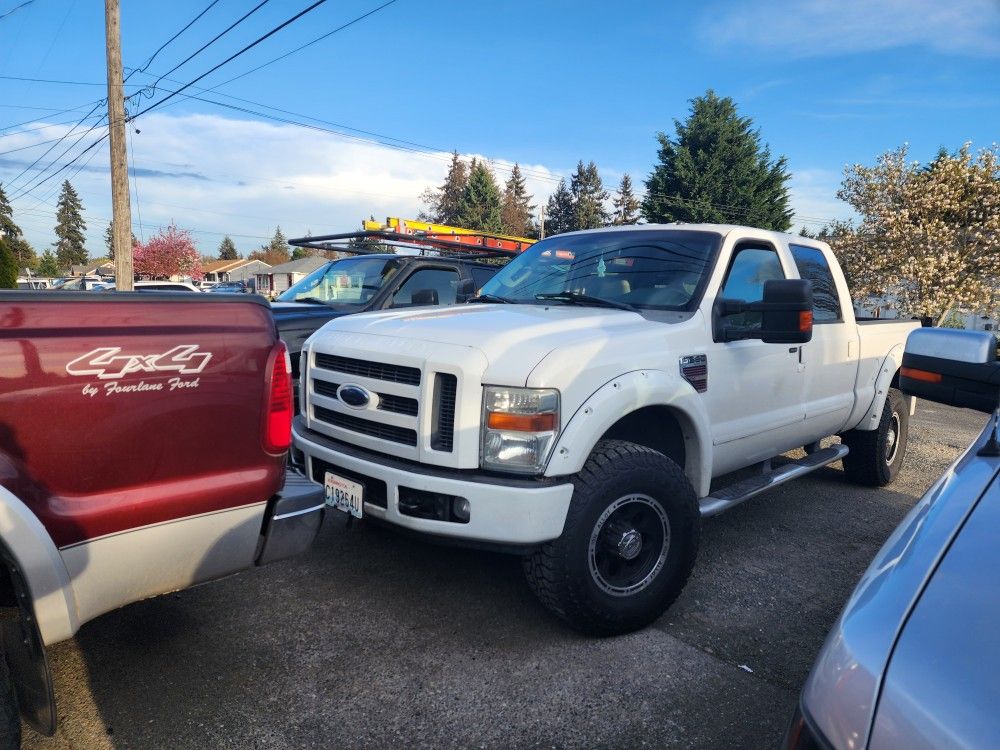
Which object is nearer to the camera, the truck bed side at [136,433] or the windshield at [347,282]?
the truck bed side at [136,433]

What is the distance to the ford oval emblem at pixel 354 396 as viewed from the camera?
325 cm

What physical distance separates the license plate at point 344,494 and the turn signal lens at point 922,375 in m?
2.21

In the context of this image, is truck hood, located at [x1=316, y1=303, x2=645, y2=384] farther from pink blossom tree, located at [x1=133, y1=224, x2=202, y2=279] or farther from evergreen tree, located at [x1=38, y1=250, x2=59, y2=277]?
evergreen tree, located at [x1=38, y1=250, x2=59, y2=277]

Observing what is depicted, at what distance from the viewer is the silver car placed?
931 millimetres

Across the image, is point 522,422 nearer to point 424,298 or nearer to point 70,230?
point 424,298

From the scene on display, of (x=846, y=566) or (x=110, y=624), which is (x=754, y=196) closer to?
(x=846, y=566)

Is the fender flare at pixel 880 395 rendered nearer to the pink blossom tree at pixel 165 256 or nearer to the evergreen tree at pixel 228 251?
the pink blossom tree at pixel 165 256

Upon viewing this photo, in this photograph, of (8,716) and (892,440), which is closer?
(8,716)

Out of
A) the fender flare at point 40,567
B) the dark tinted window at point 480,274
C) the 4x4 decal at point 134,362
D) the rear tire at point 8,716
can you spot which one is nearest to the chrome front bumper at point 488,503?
the 4x4 decal at point 134,362

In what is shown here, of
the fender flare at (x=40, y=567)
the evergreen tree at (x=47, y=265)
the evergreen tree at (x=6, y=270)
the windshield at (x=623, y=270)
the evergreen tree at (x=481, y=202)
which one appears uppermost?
the evergreen tree at (x=481, y=202)

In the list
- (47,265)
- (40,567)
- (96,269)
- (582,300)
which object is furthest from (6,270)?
(47,265)

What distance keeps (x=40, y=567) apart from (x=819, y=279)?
15.5 ft

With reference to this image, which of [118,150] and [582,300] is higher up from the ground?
[118,150]

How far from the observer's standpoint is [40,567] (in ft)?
6.27
